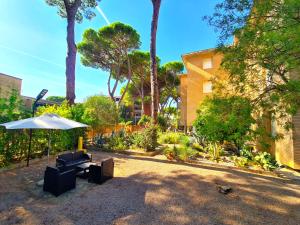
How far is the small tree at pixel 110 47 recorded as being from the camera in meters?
20.0

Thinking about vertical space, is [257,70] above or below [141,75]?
below

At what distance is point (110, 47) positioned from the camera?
850 inches

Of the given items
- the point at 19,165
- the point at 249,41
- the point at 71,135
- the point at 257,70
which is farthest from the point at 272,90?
the point at 71,135

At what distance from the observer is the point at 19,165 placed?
655 centimetres

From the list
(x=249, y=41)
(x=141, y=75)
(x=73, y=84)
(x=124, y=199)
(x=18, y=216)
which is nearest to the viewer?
(x=18, y=216)

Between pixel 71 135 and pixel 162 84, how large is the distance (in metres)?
22.1

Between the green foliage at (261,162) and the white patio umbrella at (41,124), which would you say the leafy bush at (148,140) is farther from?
the white patio umbrella at (41,124)

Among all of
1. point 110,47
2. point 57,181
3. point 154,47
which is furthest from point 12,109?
point 110,47

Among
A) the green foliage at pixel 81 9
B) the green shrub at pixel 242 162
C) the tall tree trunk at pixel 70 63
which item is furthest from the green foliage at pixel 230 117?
the green foliage at pixel 81 9

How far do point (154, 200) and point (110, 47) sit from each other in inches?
830

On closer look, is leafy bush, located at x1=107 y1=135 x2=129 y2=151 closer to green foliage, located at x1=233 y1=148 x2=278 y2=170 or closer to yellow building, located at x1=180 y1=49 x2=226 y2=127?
green foliage, located at x1=233 y1=148 x2=278 y2=170

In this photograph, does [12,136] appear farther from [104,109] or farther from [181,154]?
[104,109]

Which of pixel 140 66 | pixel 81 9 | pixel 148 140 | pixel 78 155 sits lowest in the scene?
pixel 78 155

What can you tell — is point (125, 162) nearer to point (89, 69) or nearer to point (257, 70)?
point (257, 70)
